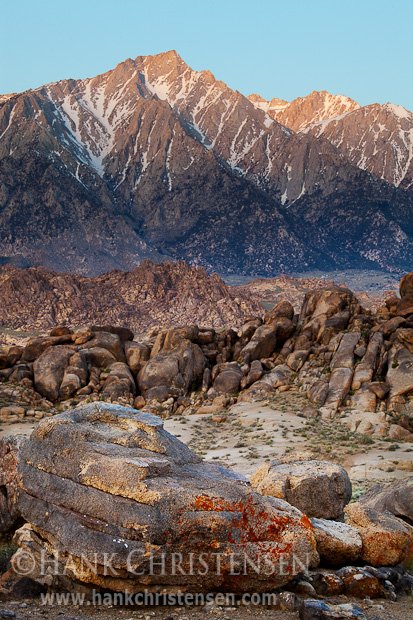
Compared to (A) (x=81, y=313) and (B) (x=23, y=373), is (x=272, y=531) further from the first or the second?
(A) (x=81, y=313)

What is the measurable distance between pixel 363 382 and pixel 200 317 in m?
97.1

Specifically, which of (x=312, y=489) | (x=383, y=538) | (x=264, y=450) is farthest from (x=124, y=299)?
(x=383, y=538)

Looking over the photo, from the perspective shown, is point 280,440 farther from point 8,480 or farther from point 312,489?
point 8,480

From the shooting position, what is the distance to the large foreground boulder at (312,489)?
12.1m

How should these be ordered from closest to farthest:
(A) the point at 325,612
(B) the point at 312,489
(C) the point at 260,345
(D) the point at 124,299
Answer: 1. (A) the point at 325,612
2. (B) the point at 312,489
3. (C) the point at 260,345
4. (D) the point at 124,299

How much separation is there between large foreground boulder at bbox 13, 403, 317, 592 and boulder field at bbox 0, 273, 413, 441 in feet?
75.4

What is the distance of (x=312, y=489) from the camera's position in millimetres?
12133

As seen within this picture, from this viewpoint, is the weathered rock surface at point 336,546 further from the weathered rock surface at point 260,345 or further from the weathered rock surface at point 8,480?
the weathered rock surface at point 260,345

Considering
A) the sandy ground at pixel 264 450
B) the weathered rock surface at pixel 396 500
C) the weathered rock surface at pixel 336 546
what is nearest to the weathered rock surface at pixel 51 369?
the sandy ground at pixel 264 450

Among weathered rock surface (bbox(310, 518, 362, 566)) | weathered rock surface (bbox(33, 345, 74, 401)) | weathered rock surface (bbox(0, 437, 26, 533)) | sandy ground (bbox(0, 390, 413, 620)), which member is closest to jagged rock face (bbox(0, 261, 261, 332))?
weathered rock surface (bbox(33, 345, 74, 401))

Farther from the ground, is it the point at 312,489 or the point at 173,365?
the point at 312,489

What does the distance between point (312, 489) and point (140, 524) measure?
520 centimetres

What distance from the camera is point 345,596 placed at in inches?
364

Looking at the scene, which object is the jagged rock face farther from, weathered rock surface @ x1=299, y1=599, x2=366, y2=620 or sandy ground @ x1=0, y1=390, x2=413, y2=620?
weathered rock surface @ x1=299, y1=599, x2=366, y2=620
